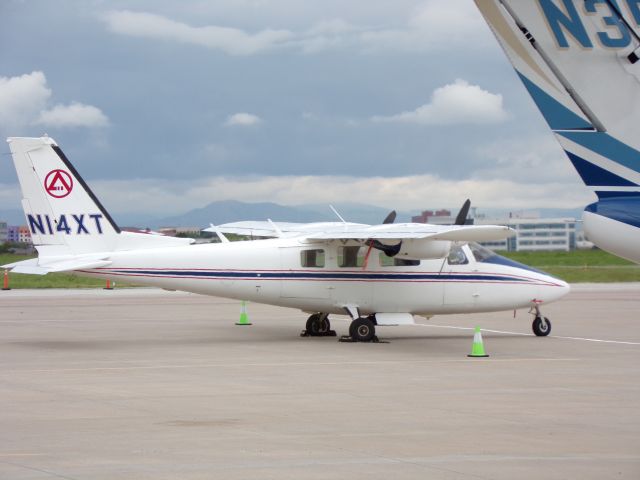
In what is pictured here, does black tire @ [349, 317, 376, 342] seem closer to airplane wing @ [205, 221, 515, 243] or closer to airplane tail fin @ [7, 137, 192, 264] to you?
airplane wing @ [205, 221, 515, 243]

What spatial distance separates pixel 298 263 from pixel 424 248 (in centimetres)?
288

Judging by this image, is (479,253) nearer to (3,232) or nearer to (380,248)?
(380,248)

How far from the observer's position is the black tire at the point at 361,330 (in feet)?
77.1

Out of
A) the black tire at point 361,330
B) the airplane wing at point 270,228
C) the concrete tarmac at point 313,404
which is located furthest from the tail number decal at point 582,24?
the airplane wing at point 270,228

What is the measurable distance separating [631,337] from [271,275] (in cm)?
899

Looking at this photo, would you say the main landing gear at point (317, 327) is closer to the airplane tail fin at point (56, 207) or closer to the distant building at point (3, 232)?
the airplane tail fin at point (56, 207)

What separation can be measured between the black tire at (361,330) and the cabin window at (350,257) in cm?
129

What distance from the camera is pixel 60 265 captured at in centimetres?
2153

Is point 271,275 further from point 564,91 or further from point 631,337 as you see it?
point 564,91

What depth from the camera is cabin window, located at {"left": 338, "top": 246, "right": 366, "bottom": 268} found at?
23922mm

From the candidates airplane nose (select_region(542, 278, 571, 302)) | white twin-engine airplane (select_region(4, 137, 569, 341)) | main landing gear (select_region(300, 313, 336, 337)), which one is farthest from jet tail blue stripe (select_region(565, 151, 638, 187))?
main landing gear (select_region(300, 313, 336, 337))

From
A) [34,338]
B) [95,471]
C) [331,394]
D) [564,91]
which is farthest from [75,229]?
[564,91]

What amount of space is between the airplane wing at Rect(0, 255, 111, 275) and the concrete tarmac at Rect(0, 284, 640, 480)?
1681 mm

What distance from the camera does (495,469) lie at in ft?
33.7
